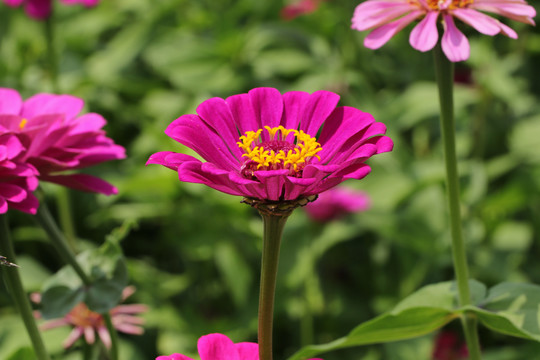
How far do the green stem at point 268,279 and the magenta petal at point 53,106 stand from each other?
29 cm

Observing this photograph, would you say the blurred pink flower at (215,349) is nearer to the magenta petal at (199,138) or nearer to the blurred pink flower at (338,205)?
the magenta petal at (199,138)

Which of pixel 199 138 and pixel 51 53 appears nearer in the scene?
pixel 199 138

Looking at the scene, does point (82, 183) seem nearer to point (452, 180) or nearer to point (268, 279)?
point (268, 279)

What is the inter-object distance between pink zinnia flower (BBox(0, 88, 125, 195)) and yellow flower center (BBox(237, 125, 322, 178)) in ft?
0.60

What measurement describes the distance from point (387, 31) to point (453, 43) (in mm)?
70

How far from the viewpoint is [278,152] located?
0.68 meters

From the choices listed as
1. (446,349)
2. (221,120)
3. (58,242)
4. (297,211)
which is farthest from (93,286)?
(446,349)

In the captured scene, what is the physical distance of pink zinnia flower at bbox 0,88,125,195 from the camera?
2.38 ft

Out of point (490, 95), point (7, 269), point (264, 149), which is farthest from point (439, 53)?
point (490, 95)

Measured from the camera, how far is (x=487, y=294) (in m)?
0.88

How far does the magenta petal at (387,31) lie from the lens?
76cm

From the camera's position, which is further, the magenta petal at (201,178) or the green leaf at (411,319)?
the green leaf at (411,319)

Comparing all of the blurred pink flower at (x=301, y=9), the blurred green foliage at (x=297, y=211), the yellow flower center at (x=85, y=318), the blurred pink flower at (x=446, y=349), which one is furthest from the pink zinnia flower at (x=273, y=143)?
the blurred pink flower at (x=301, y=9)

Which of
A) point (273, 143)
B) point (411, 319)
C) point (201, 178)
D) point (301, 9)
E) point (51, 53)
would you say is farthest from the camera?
point (301, 9)
